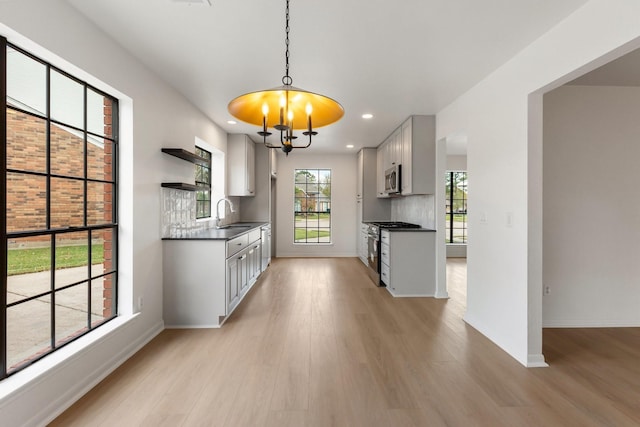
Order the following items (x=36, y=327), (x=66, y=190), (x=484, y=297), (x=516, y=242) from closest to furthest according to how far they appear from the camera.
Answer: (x=36, y=327) → (x=66, y=190) → (x=516, y=242) → (x=484, y=297)

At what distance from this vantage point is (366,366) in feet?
8.16

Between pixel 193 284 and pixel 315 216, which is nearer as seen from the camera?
pixel 193 284

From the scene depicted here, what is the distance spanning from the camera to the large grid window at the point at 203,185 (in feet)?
15.3

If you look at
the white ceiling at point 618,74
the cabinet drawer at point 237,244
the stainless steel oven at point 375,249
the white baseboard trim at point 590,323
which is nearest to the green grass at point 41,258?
the cabinet drawer at point 237,244

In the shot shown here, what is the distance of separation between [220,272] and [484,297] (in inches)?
106

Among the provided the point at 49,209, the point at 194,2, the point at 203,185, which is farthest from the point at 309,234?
the point at 194,2

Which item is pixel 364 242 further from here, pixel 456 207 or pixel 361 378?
pixel 361 378

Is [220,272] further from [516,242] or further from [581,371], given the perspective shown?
[581,371]

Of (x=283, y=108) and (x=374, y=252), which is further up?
(x=283, y=108)

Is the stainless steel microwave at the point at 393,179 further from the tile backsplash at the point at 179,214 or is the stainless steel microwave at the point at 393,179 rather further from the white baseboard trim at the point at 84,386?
the white baseboard trim at the point at 84,386

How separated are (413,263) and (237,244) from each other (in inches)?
94.7

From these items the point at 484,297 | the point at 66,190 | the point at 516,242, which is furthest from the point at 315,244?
the point at 66,190

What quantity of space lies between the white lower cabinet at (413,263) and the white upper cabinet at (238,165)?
276cm

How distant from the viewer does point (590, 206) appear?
3281 millimetres
